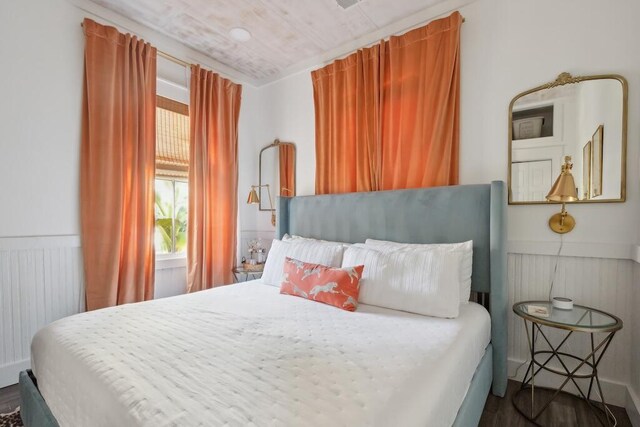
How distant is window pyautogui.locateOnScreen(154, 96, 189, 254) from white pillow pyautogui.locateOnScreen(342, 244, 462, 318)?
81.0 inches

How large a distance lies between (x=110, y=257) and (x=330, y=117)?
2.26 m

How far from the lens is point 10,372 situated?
207cm

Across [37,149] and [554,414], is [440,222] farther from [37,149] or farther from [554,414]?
[37,149]

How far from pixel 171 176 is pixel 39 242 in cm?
113

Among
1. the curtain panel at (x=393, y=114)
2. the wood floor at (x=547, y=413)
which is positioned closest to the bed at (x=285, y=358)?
the wood floor at (x=547, y=413)

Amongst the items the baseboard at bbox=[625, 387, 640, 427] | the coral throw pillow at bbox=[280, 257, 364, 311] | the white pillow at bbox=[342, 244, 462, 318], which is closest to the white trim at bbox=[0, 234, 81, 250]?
the coral throw pillow at bbox=[280, 257, 364, 311]

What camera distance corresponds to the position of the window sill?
2.87 meters

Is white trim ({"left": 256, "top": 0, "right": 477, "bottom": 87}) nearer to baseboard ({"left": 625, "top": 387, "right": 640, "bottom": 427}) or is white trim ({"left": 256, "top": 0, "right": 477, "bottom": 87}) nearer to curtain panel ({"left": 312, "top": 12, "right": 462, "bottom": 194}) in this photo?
curtain panel ({"left": 312, "top": 12, "right": 462, "bottom": 194})

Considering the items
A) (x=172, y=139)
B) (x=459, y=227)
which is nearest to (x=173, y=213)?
(x=172, y=139)

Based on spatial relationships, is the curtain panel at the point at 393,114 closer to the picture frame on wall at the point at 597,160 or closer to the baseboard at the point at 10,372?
the picture frame on wall at the point at 597,160

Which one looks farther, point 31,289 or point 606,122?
point 31,289

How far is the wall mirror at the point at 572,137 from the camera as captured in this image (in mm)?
1758

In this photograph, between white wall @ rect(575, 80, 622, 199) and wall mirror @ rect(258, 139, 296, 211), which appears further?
wall mirror @ rect(258, 139, 296, 211)

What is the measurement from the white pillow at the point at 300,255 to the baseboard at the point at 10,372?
175cm
